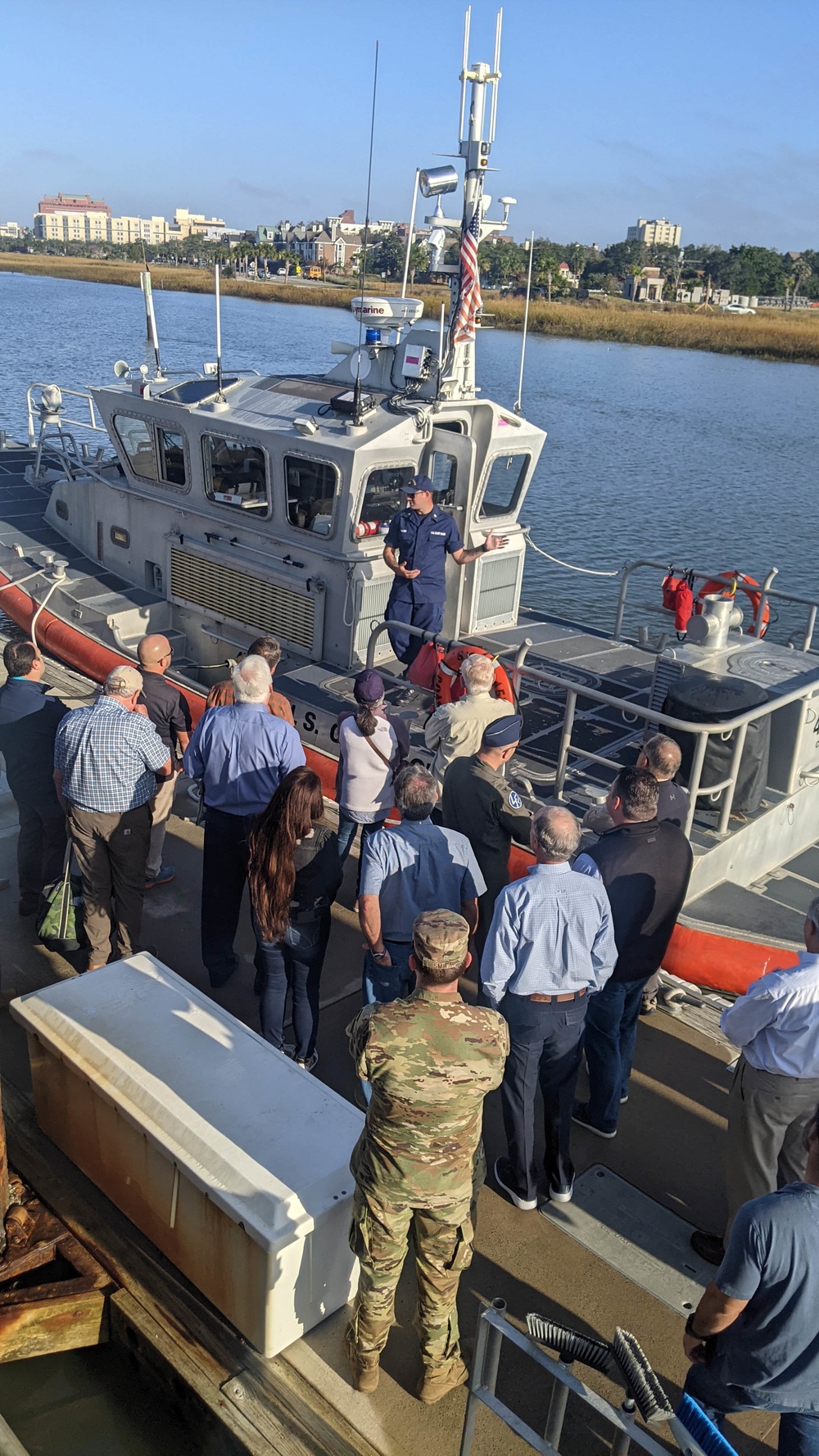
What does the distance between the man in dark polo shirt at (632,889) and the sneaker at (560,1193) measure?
1.61 ft

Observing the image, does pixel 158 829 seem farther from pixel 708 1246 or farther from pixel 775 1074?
pixel 775 1074

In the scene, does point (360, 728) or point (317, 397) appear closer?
point (360, 728)

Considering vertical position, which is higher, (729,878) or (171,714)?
(171,714)

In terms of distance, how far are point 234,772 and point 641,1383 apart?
3392mm

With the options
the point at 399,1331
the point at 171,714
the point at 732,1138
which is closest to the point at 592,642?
the point at 171,714

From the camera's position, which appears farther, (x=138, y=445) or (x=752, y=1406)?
(x=138, y=445)

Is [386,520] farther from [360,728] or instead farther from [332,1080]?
[332,1080]

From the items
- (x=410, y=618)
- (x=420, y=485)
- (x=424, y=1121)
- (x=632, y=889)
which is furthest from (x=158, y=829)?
(x=424, y=1121)

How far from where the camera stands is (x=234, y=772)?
17.3 ft

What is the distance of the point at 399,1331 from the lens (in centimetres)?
378

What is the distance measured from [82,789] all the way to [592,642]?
545 centimetres

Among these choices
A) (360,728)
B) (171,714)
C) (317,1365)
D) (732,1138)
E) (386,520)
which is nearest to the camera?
(317,1365)

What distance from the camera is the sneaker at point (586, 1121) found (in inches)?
187

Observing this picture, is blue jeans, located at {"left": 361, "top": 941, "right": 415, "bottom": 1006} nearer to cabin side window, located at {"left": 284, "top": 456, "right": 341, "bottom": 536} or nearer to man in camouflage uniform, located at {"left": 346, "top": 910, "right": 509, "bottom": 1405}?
man in camouflage uniform, located at {"left": 346, "top": 910, "right": 509, "bottom": 1405}
